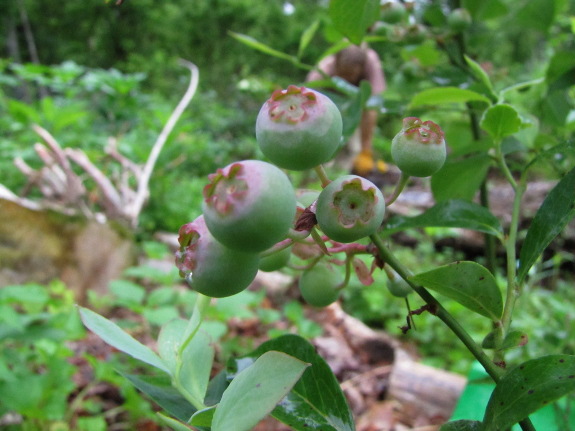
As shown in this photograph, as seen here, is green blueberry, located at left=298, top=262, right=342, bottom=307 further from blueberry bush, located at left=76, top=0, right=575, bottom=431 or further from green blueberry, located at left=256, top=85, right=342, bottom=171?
green blueberry, located at left=256, top=85, right=342, bottom=171

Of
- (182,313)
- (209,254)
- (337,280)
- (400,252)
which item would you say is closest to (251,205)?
(209,254)

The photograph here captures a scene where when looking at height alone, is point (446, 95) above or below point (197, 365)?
above

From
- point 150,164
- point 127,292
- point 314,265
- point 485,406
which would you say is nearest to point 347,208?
point 314,265

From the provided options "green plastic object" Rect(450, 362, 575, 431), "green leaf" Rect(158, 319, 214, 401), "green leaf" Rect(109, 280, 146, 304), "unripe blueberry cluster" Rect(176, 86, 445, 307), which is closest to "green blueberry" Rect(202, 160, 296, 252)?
"unripe blueberry cluster" Rect(176, 86, 445, 307)

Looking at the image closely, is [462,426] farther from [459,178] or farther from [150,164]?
[150,164]

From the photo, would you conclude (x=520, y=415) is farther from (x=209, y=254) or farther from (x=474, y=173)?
(x=474, y=173)
